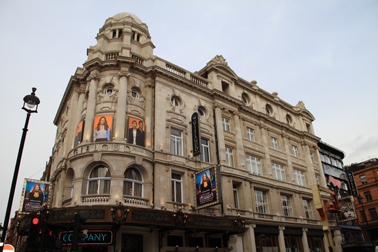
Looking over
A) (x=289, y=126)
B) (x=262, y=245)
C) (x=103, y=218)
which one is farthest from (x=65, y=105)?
(x=289, y=126)

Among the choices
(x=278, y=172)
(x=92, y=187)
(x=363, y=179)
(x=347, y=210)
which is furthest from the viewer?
(x=363, y=179)

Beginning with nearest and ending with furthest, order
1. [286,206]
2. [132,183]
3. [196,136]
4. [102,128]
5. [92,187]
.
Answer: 1. [92,187]
2. [132,183]
3. [102,128]
4. [196,136]
5. [286,206]

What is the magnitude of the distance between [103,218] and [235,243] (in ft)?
40.2

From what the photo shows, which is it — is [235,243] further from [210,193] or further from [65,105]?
[65,105]

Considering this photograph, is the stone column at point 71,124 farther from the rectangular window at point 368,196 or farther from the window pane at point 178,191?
the rectangular window at point 368,196

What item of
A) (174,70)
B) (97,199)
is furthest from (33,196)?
(174,70)

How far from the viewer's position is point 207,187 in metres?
21.5

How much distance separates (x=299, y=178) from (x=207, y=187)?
18.6 m

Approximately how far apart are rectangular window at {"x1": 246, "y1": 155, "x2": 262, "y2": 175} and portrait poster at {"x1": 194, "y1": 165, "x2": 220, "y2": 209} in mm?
8857

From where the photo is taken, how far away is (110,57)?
25266mm

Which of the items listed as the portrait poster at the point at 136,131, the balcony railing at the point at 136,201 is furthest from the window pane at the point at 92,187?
the portrait poster at the point at 136,131

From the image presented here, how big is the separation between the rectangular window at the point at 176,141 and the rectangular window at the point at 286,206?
45.4ft

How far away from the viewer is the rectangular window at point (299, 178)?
115 ft

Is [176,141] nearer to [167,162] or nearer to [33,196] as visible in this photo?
[167,162]
